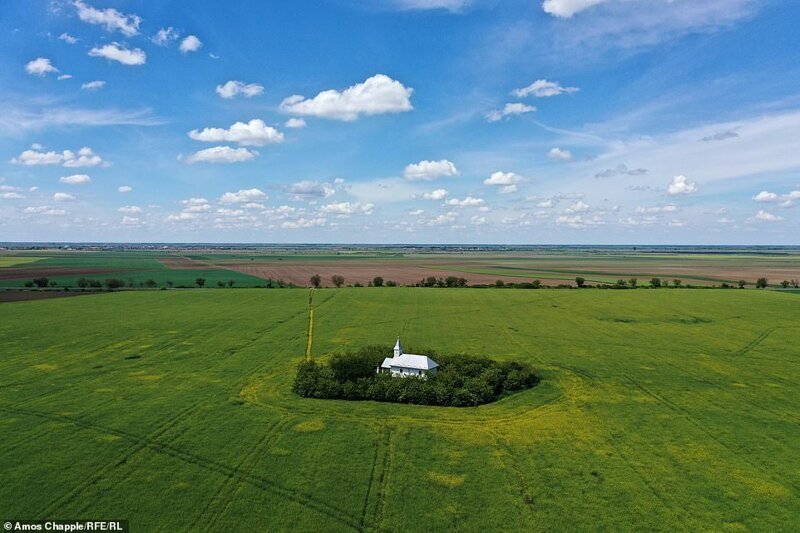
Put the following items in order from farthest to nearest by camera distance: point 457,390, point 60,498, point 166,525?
point 457,390 → point 60,498 → point 166,525

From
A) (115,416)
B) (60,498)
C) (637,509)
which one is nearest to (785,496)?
(637,509)

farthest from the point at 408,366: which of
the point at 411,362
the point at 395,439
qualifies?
the point at 395,439

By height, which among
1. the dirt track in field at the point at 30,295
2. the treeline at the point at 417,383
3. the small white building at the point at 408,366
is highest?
the dirt track in field at the point at 30,295

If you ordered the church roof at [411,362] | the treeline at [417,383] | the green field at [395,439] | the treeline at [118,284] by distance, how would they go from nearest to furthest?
1. the green field at [395,439]
2. the treeline at [417,383]
3. the church roof at [411,362]
4. the treeline at [118,284]

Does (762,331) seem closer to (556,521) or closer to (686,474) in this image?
(686,474)

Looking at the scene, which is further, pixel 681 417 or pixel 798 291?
pixel 798 291

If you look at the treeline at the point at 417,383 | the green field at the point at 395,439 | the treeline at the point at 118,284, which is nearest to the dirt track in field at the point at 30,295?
the treeline at the point at 118,284

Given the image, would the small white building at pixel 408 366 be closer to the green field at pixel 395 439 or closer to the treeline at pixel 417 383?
the treeline at pixel 417 383
